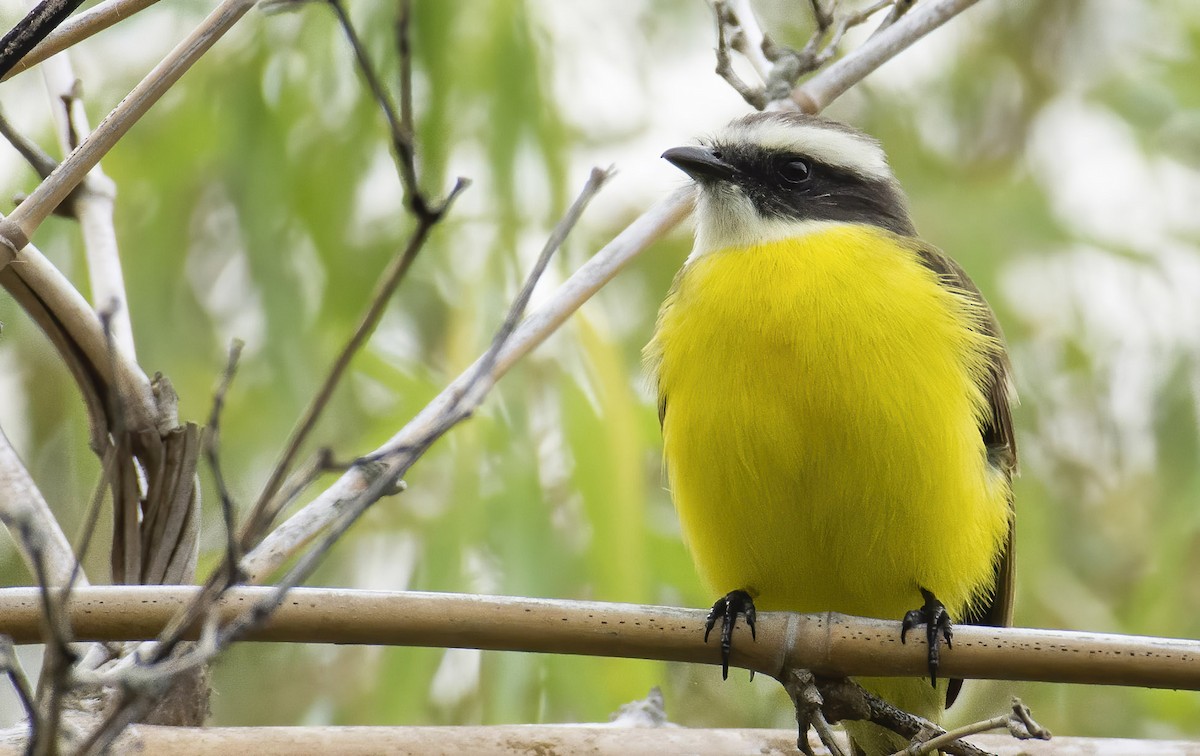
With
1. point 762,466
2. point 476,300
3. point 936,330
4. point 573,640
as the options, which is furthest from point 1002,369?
point 573,640

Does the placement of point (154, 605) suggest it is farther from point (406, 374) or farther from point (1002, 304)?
point (1002, 304)

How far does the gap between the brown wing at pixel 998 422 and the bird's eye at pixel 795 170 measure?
0.37m

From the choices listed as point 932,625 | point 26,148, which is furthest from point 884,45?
point 26,148

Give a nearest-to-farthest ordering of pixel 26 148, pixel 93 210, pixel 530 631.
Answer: pixel 530 631
pixel 26 148
pixel 93 210

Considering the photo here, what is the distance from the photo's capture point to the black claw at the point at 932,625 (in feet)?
7.52

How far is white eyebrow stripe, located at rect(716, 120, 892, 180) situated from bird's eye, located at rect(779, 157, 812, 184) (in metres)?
0.03

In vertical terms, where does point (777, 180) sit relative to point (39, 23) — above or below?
above

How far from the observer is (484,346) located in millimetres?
3795

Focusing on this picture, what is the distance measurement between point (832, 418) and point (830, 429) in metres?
0.03

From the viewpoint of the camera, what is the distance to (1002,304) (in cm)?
460

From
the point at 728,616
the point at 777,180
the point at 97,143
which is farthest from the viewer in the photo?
the point at 777,180

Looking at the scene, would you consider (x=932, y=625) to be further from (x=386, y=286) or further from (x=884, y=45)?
(x=386, y=286)

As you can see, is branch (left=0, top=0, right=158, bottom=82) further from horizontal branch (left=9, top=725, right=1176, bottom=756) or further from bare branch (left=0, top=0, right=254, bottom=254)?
horizontal branch (left=9, top=725, right=1176, bottom=756)

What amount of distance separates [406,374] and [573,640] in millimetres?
2062
